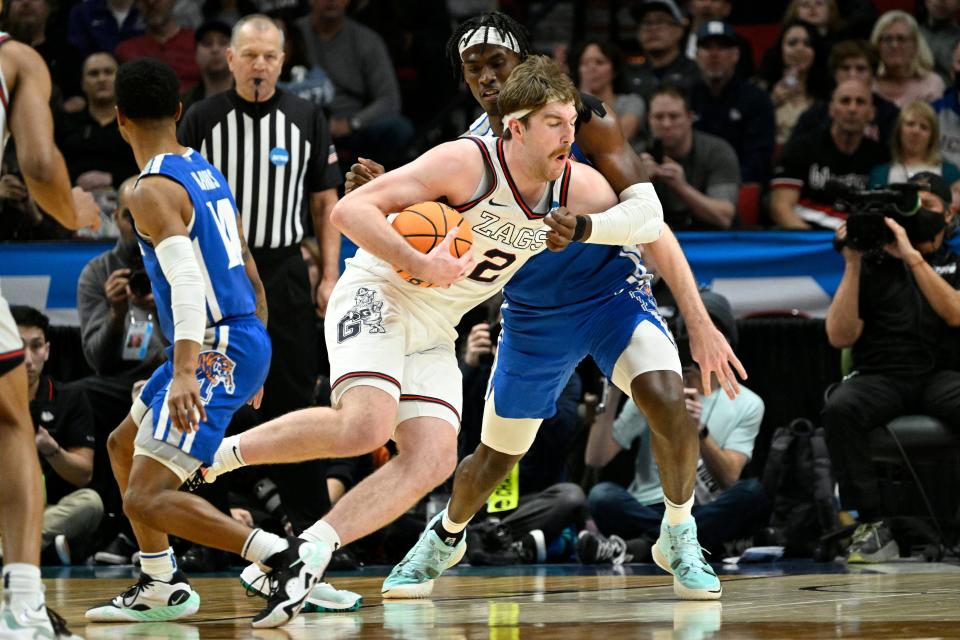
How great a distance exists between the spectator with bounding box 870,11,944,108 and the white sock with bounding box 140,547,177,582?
6.96m

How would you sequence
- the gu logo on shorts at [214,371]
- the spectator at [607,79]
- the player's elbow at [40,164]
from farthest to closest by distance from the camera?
1. the spectator at [607,79]
2. the gu logo on shorts at [214,371]
3. the player's elbow at [40,164]

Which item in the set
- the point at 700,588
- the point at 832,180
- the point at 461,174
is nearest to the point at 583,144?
the point at 461,174

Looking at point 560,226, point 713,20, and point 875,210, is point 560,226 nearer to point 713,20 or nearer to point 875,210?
point 875,210

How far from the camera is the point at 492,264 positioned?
488cm

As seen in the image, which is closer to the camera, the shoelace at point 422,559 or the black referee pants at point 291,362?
the shoelace at point 422,559

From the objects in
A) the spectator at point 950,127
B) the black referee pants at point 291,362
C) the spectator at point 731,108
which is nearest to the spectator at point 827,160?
the spectator at point 731,108

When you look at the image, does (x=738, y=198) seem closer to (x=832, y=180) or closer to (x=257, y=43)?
(x=832, y=180)

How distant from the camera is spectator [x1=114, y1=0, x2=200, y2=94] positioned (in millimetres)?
10359

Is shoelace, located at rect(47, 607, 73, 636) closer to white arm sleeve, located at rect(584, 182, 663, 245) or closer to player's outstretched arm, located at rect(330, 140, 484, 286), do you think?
player's outstretched arm, located at rect(330, 140, 484, 286)

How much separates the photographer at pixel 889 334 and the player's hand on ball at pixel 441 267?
3.53 metres

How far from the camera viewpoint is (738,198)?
9.06 metres

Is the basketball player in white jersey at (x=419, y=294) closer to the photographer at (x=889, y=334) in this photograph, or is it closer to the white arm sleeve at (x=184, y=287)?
the white arm sleeve at (x=184, y=287)

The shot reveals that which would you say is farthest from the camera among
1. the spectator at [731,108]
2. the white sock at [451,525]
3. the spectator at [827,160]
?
the spectator at [731,108]

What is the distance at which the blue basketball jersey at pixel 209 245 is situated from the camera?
467 centimetres
